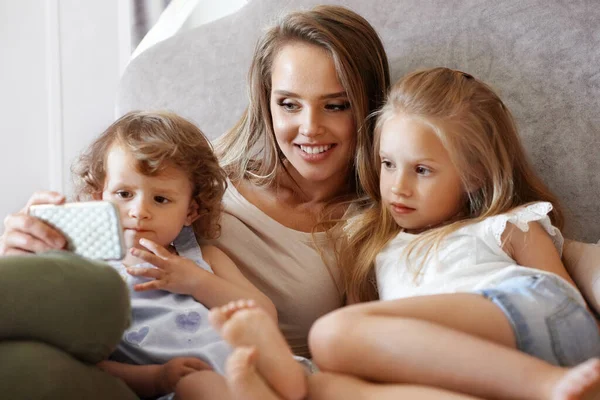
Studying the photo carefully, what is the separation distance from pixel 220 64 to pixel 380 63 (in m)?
0.39

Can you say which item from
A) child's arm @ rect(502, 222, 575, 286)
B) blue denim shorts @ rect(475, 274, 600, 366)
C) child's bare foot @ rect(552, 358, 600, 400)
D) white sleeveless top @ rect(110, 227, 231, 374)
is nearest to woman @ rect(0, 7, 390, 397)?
white sleeveless top @ rect(110, 227, 231, 374)

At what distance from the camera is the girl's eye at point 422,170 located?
1244mm

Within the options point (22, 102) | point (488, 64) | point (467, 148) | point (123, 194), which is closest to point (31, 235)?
point (123, 194)

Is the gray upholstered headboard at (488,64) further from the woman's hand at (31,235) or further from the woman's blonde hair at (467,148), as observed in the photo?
the woman's hand at (31,235)

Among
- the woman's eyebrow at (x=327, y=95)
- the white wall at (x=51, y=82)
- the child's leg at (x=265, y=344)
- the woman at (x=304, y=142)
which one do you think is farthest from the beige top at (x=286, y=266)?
the white wall at (x=51, y=82)

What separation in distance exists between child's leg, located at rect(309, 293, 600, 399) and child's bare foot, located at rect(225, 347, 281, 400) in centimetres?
9

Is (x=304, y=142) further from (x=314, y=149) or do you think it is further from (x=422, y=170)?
(x=422, y=170)

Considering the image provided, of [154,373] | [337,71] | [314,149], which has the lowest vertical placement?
[154,373]

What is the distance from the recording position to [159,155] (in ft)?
3.98

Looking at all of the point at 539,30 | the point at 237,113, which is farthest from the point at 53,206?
the point at 539,30

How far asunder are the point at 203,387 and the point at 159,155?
421mm

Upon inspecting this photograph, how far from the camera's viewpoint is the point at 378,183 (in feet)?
4.66

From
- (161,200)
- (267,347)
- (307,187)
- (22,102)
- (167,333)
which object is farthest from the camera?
(22,102)

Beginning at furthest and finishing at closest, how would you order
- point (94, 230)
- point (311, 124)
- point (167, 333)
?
point (311, 124) < point (167, 333) < point (94, 230)
